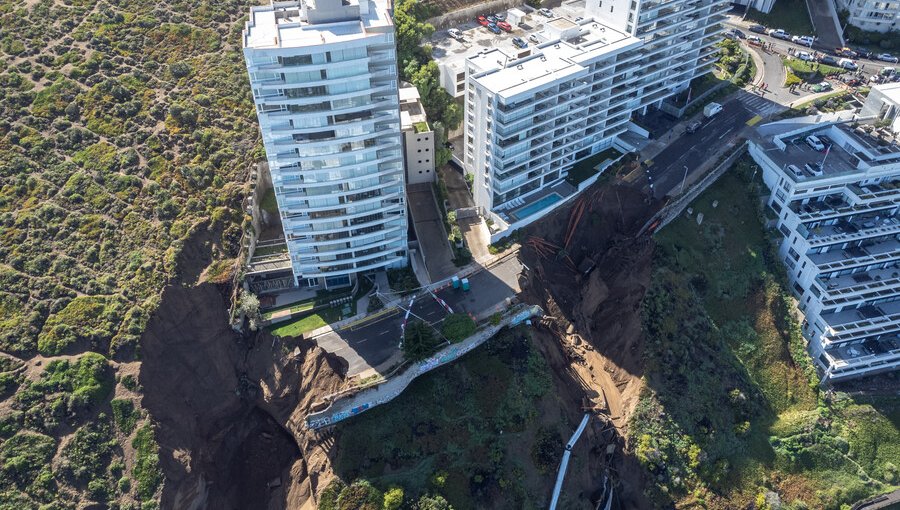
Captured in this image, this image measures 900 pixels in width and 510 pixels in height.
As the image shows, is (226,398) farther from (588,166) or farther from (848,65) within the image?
(848,65)

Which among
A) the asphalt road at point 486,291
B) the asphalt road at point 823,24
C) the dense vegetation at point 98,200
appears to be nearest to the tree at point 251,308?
the dense vegetation at point 98,200

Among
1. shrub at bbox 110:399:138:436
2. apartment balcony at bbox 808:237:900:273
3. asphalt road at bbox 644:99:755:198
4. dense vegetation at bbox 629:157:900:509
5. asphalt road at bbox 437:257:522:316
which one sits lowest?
dense vegetation at bbox 629:157:900:509

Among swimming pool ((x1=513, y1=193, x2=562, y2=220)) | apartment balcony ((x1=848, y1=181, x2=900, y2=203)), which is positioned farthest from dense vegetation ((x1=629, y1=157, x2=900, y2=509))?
swimming pool ((x1=513, y1=193, x2=562, y2=220))

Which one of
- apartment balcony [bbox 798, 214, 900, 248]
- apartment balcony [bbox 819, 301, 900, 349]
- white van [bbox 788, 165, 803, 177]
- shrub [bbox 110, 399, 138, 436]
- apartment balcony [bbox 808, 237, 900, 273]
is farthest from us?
white van [bbox 788, 165, 803, 177]

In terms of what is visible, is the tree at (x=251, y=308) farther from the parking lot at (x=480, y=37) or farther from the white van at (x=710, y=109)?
the white van at (x=710, y=109)

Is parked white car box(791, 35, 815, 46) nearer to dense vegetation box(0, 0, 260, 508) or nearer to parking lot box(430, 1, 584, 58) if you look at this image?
parking lot box(430, 1, 584, 58)

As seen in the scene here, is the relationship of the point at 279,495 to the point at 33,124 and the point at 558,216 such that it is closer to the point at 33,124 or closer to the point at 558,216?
the point at 558,216

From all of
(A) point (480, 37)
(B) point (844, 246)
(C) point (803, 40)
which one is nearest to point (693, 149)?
(B) point (844, 246)
